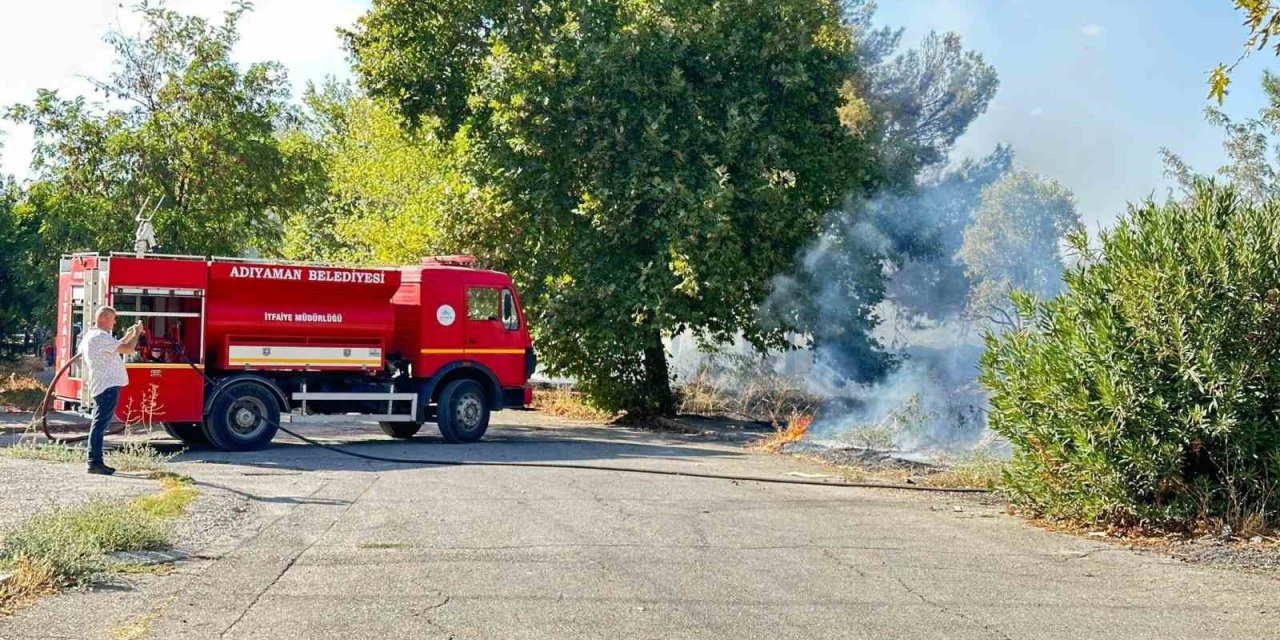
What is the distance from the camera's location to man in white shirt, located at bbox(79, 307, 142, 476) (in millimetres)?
14117

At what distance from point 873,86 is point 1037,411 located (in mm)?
35216

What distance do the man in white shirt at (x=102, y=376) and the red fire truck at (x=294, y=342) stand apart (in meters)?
2.77

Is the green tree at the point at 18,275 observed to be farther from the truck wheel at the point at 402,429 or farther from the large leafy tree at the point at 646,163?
the truck wheel at the point at 402,429

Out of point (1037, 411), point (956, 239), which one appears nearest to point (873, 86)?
point (956, 239)

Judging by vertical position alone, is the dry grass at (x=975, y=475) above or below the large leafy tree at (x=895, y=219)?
below

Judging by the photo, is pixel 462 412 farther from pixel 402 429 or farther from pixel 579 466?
pixel 579 466

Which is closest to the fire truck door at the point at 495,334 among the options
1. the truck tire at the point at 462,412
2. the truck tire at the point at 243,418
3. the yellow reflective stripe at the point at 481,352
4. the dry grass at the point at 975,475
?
the yellow reflective stripe at the point at 481,352

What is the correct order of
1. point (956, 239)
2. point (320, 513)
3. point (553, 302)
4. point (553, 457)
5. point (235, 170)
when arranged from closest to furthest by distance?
1. point (320, 513)
2. point (553, 457)
3. point (553, 302)
4. point (235, 170)
5. point (956, 239)

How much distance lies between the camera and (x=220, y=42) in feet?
87.8

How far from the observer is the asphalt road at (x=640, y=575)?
763 cm

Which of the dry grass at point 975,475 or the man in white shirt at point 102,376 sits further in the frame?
the dry grass at point 975,475

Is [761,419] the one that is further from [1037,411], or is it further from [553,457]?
[1037,411]

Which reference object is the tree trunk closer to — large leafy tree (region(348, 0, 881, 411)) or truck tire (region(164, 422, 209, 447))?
large leafy tree (region(348, 0, 881, 411))

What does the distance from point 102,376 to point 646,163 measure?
12.0 meters
